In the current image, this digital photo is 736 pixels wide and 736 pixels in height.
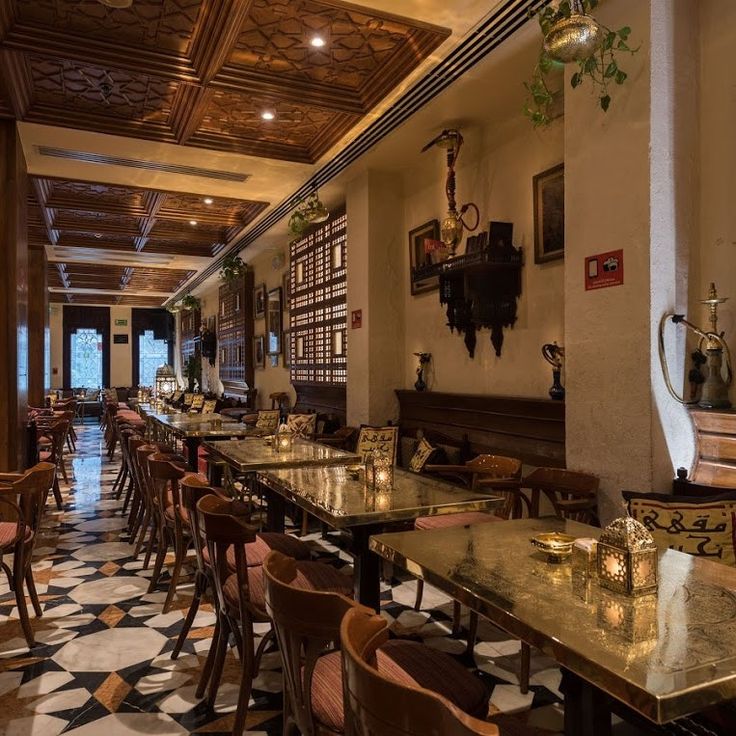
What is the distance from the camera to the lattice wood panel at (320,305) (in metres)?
7.64

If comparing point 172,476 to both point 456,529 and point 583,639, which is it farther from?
point 583,639

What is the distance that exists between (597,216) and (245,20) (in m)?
2.62

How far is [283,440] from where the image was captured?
14.5 ft

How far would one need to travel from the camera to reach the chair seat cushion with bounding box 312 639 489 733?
1588 mm

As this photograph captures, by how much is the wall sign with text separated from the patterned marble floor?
1986 mm

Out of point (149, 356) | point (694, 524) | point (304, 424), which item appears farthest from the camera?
point (149, 356)

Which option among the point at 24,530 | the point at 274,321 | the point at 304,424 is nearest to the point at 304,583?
the point at 24,530

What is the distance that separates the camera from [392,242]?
6.79 m

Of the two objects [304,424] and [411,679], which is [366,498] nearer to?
[411,679]

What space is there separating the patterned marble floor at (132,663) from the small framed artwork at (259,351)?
22.6 ft

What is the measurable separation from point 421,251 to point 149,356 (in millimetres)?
16823

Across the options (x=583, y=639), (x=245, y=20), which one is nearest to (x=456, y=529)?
(x=583, y=639)

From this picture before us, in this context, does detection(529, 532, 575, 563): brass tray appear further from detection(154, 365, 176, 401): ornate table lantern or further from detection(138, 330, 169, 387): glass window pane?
detection(138, 330, 169, 387): glass window pane

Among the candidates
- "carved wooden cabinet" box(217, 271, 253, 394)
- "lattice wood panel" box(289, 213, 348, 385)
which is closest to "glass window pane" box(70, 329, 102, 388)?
"carved wooden cabinet" box(217, 271, 253, 394)
